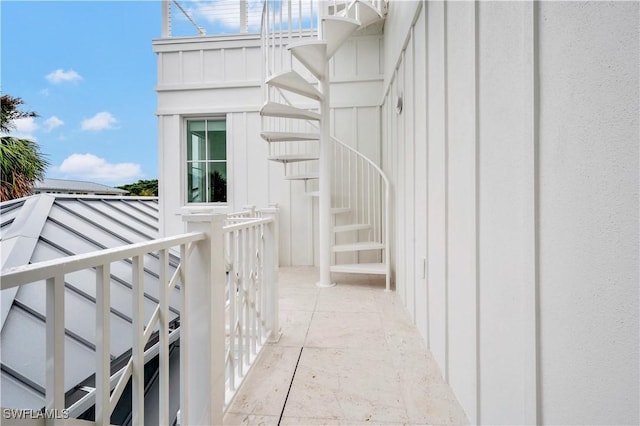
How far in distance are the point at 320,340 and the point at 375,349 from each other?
14.4 inches

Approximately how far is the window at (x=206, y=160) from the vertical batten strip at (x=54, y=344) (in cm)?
399

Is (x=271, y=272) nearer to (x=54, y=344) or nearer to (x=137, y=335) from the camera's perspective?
(x=137, y=335)

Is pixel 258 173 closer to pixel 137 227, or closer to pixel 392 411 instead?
pixel 137 227

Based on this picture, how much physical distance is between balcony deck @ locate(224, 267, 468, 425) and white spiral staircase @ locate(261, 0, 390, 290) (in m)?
0.96

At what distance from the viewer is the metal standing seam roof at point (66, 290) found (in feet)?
5.57

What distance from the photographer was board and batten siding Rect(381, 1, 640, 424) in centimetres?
53

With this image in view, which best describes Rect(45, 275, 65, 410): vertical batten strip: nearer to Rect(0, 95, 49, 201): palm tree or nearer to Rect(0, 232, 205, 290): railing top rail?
Rect(0, 232, 205, 290): railing top rail

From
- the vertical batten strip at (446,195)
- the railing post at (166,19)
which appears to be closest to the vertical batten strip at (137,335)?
the vertical batten strip at (446,195)

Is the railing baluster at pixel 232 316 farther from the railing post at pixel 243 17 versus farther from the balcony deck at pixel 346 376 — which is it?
the railing post at pixel 243 17

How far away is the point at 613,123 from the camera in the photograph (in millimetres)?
533

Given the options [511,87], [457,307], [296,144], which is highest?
[296,144]

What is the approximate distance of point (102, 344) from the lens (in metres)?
0.66

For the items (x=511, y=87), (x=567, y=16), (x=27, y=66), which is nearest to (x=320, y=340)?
(x=511, y=87)

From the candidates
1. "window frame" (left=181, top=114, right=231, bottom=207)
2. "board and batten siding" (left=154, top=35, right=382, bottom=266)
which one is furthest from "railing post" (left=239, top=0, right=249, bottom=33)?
"window frame" (left=181, top=114, right=231, bottom=207)
